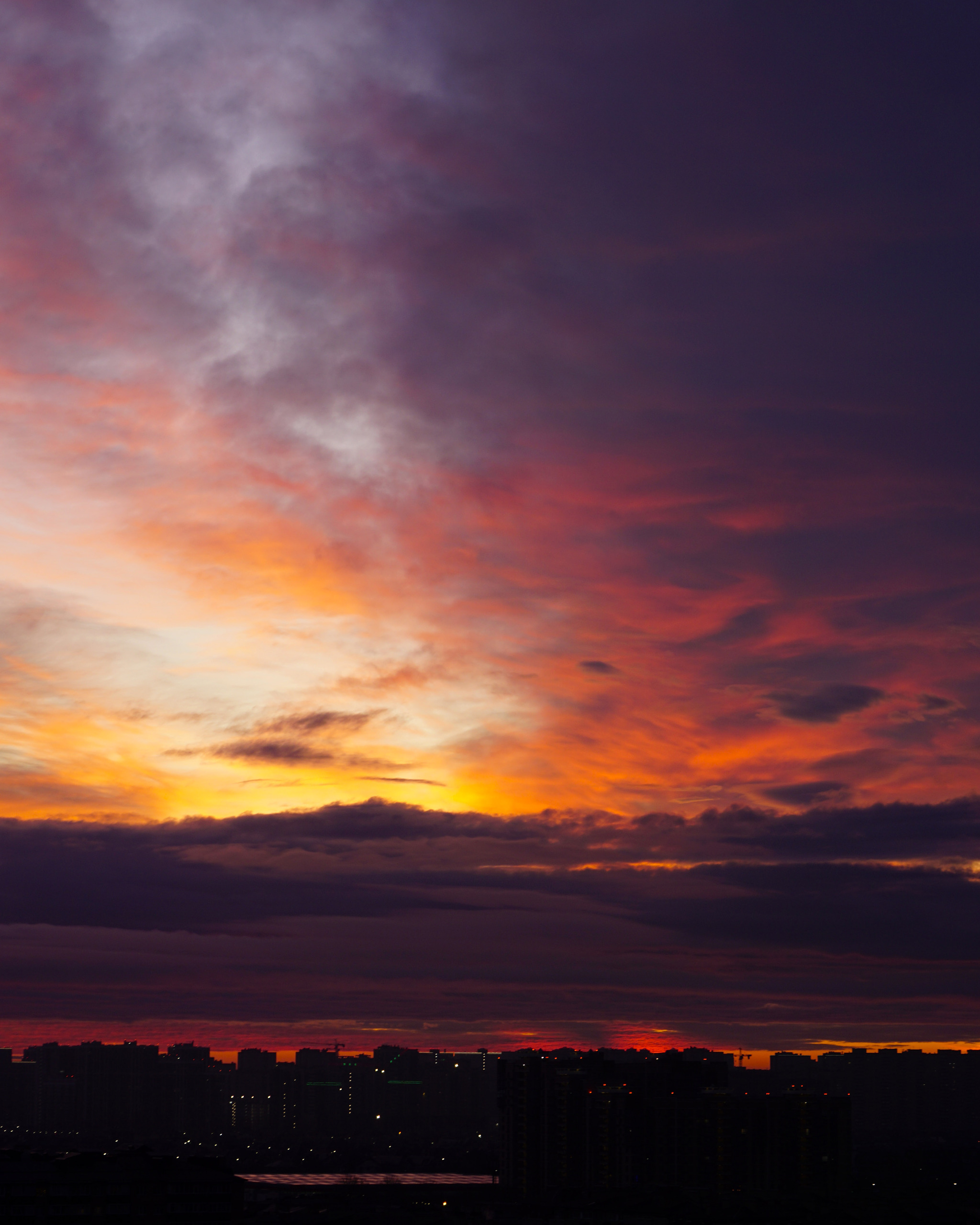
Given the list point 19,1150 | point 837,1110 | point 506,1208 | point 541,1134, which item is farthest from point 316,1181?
point 19,1150

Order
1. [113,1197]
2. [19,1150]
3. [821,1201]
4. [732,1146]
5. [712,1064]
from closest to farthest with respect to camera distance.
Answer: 1. [113,1197]
2. [19,1150]
3. [821,1201]
4. [732,1146]
5. [712,1064]

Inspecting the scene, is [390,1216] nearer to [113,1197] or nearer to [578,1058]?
[113,1197]

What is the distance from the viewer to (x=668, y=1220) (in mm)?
127625

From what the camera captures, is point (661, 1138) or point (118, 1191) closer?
point (118, 1191)

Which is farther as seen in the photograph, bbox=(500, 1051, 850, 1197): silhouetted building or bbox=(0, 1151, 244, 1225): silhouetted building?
bbox=(500, 1051, 850, 1197): silhouetted building

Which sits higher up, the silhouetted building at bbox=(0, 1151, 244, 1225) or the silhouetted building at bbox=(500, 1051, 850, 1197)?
the silhouetted building at bbox=(0, 1151, 244, 1225)

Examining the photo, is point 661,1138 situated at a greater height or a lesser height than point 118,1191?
lesser

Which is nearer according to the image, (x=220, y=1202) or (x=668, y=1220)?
(x=220, y=1202)

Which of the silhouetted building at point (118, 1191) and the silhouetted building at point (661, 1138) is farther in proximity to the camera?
the silhouetted building at point (661, 1138)

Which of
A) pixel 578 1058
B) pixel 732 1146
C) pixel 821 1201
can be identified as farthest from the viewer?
pixel 578 1058

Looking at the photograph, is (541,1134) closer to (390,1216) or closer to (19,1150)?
(390,1216)

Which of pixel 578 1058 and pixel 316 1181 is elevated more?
pixel 578 1058

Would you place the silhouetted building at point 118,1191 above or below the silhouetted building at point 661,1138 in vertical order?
above

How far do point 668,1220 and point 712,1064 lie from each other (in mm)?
68735
